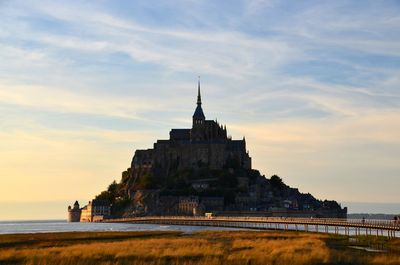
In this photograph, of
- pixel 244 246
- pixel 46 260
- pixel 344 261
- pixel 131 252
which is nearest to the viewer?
pixel 46 260

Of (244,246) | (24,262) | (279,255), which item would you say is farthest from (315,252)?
(24,262)

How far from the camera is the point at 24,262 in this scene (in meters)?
45.3

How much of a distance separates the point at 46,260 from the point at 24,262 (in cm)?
142

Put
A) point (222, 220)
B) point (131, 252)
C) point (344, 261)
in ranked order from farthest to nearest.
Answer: point (222, 220)
point (131, 252)
point (344, 261)

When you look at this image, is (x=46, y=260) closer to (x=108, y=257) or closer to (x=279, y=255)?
(x=108, y=257)

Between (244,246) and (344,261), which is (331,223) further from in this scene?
(344,261)

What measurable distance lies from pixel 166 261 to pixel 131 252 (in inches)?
265

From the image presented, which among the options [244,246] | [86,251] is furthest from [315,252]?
[86,251]

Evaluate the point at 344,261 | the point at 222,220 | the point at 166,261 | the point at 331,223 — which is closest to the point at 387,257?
the point at 344,261

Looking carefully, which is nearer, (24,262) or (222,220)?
(24,262)

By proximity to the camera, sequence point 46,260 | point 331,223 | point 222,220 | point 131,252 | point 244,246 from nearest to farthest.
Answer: point 46,260
point 131,252
point 244,246
point 331,223
point 222,220

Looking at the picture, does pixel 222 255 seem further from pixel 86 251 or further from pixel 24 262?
pixel 24 262

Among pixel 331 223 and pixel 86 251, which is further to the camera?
pixel 331 223

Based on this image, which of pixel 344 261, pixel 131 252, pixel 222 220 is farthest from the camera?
pixel 222 220
